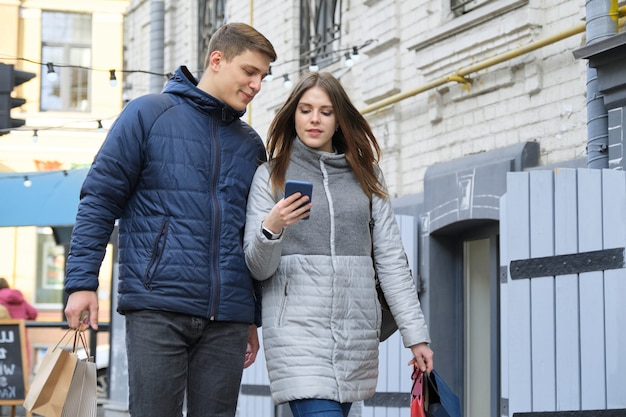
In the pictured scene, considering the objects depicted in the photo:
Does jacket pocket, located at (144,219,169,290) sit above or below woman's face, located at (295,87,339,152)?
below

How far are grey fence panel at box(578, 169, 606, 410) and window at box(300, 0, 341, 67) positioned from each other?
19.1 feet

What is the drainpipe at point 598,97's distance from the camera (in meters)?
6.14

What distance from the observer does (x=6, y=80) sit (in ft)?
28.8

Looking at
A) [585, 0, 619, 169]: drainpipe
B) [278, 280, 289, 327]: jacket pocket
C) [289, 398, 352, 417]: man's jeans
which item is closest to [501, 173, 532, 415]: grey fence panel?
[585, 0, 619, 169]: drainpipe

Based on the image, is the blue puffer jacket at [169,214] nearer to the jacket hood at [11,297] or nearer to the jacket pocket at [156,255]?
the jacket pocket at [156,255]

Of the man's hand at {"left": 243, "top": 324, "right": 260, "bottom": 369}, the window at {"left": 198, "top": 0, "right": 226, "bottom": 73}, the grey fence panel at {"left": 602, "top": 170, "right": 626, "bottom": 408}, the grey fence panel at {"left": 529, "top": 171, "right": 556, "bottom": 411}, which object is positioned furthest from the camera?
the window at {"left": 198, "top": 0, "right": 226, "bottom": 73}

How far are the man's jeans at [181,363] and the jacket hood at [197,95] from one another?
740mm

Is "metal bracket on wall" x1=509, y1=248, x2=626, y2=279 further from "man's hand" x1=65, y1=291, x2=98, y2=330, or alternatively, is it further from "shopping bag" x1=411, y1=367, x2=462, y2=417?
"man's hand" x1=65, y1=291, x2=98, y2=330

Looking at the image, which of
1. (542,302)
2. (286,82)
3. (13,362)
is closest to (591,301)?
(542,302)

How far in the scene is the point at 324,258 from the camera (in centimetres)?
424

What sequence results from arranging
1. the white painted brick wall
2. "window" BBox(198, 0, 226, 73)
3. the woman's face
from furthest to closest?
1. "window" BBox(198, 0, 226, 73)
2. the white painted brick wall
3. the woman's face

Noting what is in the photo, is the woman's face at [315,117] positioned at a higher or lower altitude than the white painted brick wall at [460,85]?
lower

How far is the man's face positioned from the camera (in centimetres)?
427

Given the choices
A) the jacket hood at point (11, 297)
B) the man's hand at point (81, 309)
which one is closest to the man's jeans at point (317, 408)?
the man's hand at point (81, 309)
